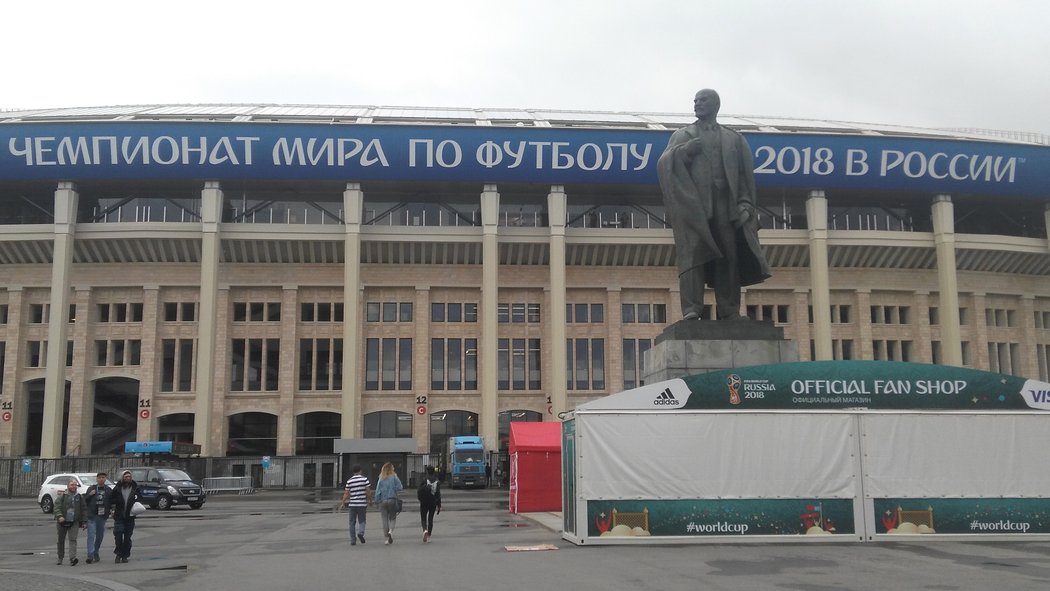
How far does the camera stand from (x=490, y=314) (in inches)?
2018

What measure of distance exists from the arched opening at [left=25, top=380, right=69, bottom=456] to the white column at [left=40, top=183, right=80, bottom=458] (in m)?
2.65

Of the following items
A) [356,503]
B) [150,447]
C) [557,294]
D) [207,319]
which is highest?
[557,294]

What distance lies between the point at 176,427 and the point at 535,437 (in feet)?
106

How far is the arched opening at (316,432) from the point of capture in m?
52.8

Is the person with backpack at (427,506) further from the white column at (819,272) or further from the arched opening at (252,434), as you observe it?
the white column at (819,272)

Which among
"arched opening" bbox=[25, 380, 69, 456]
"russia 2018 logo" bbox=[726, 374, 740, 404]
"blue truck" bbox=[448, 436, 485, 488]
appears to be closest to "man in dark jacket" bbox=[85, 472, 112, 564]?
"russia 2018 logo" bbox=[726, 374, 740, 404]

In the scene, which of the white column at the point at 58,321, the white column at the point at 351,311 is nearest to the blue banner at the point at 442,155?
the white column at the point at 351,311

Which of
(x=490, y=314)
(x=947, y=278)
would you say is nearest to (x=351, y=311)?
(x=490, y=314)

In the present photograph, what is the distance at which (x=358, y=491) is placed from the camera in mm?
18531

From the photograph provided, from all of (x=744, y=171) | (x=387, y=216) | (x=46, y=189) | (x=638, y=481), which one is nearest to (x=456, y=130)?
(x=387, y=216)

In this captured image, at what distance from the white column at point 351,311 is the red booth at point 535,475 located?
949 inches

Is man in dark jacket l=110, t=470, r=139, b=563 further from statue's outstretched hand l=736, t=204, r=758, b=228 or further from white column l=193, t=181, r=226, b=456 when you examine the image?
white column l=193, t=181, r=226, b=456

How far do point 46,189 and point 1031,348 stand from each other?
60414 mm

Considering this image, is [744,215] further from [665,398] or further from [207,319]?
Result: [207,319]
